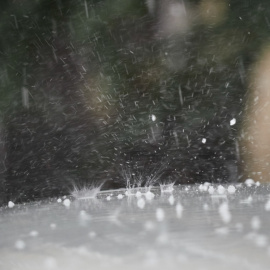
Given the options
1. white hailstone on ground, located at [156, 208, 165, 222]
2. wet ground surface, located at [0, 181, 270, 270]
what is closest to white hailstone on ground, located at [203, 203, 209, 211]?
wet ground surface, located at [0, 181, 270, 270]

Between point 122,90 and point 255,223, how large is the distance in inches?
108

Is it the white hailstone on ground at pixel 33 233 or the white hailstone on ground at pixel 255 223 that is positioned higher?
the white hailstone on ground at pixel 33 233

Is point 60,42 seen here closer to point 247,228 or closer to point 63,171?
point 63,171

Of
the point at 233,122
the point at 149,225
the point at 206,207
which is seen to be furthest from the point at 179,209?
the point at 233,122

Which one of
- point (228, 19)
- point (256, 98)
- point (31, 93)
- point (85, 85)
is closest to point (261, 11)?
point (228, 19)

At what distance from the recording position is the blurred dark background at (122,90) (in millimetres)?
4012

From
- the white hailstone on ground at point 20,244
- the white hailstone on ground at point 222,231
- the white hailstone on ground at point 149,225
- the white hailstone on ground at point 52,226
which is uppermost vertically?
the white hailstone on ground at point 52,226

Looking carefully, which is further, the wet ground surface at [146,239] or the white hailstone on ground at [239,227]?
the white hailstone on ground at [239,227]

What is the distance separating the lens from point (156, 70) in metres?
4.33

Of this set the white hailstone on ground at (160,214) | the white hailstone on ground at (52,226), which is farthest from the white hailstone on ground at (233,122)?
the white hailstone on ground at (52,226)

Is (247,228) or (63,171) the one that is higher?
(63,171)

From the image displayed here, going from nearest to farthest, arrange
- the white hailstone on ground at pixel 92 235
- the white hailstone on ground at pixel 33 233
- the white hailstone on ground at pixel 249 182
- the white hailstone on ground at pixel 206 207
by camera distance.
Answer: the white hailstone on ground at pixel 92 235 → the white hailstone on ground at pixel 33 233 → the white hailstone on ground at pixel 206 207 → the white hailstone on ground at pixel 249 182

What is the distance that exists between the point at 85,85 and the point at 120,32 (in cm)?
53

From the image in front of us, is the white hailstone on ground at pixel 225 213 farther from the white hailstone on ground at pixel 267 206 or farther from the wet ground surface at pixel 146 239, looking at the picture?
the white hailstone on ground at pixel 267 206
